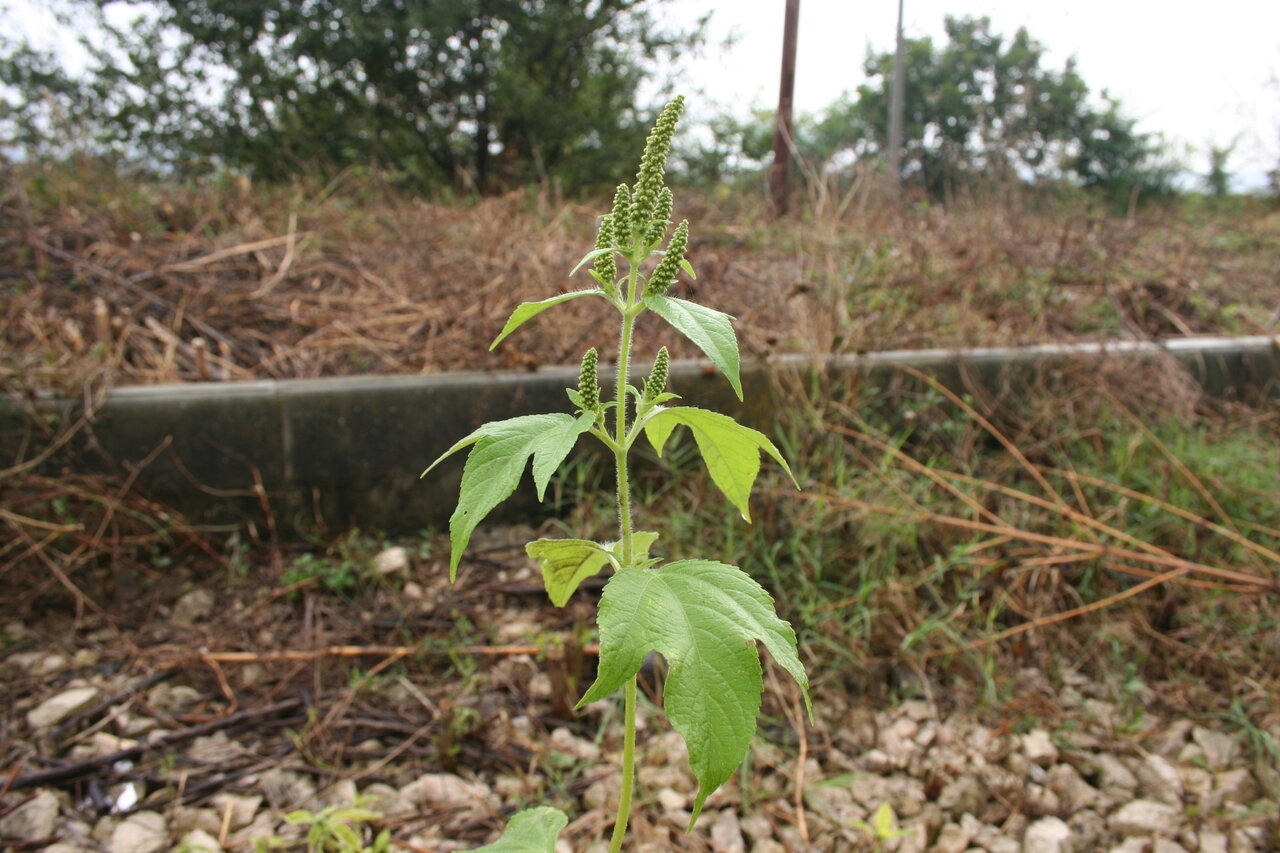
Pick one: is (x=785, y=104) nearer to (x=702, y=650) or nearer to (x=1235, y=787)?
(x=1235, y=787)

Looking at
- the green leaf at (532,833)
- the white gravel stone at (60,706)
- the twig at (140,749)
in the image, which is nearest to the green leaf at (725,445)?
the green leaf at (532,833)

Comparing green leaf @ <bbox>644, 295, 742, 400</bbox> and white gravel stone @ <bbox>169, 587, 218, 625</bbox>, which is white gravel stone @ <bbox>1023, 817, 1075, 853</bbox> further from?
white gravel stone @ <bbox>169, 587, 218, 625</bbox>

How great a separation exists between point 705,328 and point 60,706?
2122 millimetres

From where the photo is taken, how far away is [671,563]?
828mm

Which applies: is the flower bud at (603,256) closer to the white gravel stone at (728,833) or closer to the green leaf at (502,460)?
the green leaf at (502,460)

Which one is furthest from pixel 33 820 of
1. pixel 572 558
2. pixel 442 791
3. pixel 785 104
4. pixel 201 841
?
pixel 785 104

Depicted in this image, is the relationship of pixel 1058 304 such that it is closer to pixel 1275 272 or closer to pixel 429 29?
pixel 1275 272

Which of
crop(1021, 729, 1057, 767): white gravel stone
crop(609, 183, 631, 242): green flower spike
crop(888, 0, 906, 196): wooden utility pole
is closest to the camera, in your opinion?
crop(609, 183, 631, 242): green flower spike

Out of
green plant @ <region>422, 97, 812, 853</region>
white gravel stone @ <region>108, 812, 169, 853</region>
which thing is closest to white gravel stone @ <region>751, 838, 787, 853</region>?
green plant @ <region>422, 97, 812, 853</region>

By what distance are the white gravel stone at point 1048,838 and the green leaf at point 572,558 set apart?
1.35m

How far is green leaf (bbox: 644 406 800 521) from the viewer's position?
2.85ft

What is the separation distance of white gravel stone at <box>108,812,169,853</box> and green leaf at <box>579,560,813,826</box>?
1497mm

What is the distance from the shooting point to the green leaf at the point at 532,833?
0.91 metres

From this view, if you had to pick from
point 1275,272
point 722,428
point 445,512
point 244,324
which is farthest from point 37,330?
point 1275,272
